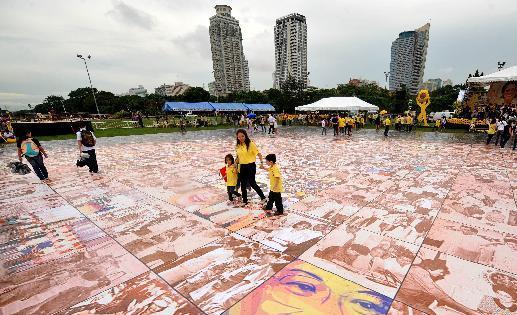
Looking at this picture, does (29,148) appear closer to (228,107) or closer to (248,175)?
(248,175)

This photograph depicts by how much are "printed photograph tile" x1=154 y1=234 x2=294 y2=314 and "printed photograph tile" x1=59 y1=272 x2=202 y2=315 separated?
0.33 ft

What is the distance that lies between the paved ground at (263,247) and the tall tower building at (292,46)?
91461 mm

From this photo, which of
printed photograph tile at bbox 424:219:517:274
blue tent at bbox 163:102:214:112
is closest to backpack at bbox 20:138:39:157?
printed photograph tile at bbox 424:219:517:274

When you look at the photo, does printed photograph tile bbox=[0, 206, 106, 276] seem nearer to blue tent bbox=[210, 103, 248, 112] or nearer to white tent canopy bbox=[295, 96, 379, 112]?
white tent canopy bbox=[295, 96, 379, 112]

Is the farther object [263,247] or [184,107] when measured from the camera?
[184,107]

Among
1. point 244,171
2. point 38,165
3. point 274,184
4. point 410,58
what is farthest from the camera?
point 410,58

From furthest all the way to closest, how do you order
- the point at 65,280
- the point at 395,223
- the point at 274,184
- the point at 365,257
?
1. the point at 274,184
2. the point at 395,223
3. the point at 365,257
4. the point at 65,280

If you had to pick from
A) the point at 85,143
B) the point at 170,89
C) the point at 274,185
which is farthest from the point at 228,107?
the point at 170,89

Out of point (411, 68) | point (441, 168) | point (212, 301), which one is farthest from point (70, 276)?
point (411, 68)

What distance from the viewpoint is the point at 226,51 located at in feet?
326

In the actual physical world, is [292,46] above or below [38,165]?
above

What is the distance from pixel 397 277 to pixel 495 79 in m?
19.7

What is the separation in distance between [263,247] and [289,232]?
620mm

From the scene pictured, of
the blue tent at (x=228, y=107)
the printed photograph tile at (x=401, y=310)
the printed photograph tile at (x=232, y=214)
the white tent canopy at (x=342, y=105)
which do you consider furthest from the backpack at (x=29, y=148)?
the blue tent at (x=228, y=107)
